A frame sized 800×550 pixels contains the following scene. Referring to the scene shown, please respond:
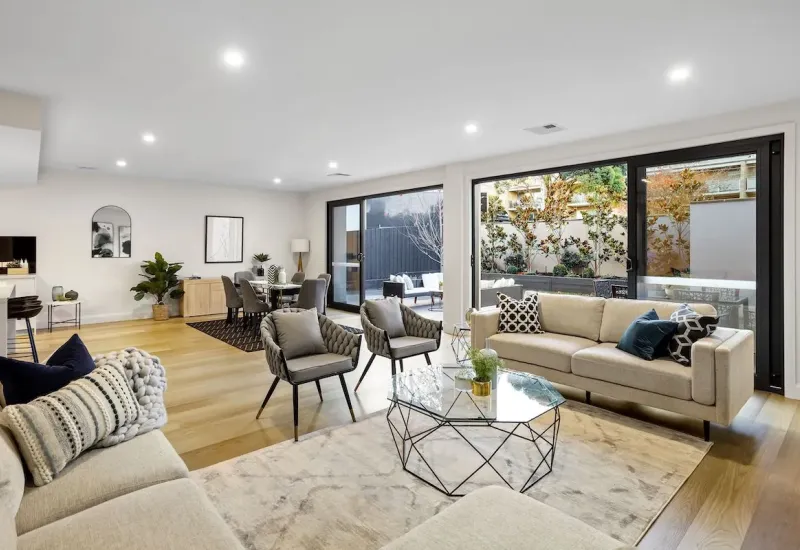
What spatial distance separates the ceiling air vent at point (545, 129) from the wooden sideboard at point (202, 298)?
6170 mm

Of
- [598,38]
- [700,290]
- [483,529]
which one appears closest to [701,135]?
[700,290]

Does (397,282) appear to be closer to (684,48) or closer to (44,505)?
(684,48)

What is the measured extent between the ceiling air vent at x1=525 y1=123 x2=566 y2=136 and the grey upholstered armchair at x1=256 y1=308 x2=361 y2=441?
9.61 ft

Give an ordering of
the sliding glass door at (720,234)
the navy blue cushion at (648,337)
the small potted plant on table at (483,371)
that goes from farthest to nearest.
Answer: the sliding glass door at (720,234) < the navy blue cushion at (648,337) < the small potted plant on table at (483,371)

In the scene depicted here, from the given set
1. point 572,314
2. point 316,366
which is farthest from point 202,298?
point 572,314

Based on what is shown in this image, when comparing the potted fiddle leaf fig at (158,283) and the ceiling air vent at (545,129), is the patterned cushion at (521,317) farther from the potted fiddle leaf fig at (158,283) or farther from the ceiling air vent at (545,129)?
the potted fiddle leaf fig at (158,283)

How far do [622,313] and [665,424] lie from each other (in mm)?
983

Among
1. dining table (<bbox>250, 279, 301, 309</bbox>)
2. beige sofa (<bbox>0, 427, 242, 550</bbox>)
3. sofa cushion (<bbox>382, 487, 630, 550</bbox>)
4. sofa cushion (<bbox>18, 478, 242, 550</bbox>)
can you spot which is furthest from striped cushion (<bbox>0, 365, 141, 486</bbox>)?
dining table (<bbox>250, 279, 301, 309</bbox>)

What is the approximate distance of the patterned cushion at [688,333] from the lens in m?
3.13

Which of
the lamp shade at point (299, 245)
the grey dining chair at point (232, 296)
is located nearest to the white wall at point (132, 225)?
the lamp shade at point (299, 245)

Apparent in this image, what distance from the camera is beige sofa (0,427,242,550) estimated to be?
128 cm

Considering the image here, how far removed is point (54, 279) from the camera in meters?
7.15

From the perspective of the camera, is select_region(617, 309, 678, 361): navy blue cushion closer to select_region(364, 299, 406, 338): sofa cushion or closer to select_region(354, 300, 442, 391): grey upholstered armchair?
select_region(354, 300, 442, 391): grey upholstered armchair

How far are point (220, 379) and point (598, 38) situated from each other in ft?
13.7
